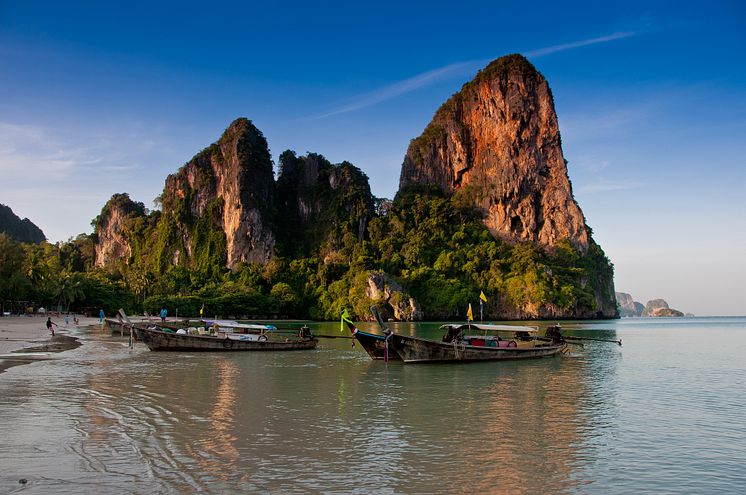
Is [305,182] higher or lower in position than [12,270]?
higher

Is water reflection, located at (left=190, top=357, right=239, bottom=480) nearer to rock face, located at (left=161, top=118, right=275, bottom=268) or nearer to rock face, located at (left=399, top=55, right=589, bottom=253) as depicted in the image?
rock face, located at (left=161, top=118, right=275, bottom=268)

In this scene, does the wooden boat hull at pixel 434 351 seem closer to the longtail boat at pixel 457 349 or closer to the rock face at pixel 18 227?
the longtail boat at pixel 457 349

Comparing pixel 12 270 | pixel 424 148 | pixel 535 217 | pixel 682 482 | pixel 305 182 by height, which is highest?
pixel 424 148

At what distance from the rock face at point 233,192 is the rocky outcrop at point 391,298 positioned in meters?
34.1

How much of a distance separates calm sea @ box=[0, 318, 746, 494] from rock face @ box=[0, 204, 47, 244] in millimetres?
144459

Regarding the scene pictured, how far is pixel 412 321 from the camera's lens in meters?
93.4

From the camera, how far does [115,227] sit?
144 meters

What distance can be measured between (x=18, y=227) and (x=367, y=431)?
167030 millimetres

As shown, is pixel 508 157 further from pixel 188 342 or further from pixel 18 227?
pixel 18 227

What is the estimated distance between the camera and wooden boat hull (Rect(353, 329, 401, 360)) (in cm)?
2797

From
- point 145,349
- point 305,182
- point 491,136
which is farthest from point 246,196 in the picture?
point 145,349

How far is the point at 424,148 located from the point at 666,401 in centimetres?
12717

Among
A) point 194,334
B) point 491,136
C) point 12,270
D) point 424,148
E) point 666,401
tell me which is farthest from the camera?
point 424,148

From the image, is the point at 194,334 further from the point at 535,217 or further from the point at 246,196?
the point at 535,217
